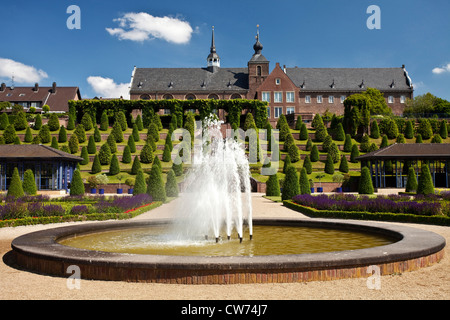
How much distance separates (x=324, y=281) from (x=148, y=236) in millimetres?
6190

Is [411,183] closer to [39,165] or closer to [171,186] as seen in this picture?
[171,186]

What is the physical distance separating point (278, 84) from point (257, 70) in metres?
4.91

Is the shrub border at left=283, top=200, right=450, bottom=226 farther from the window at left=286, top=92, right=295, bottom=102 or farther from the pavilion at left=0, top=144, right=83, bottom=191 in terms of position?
the window at left=286, top=92, right=295, bottom=102

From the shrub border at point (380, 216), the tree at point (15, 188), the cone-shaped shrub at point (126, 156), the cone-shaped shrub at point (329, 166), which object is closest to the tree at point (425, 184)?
the shrub border at point (380, 216)

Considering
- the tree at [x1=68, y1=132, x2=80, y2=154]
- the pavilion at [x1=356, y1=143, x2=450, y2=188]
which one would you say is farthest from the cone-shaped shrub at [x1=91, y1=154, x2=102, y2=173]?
the pavilion at [x1=356, y1=143, x2=450, y2=188]

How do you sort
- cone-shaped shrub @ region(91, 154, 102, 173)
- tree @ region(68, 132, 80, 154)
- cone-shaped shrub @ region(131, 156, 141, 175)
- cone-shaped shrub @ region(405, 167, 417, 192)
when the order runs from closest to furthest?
cone-shaped shrub @ region(405, 167, 417, 192) → cone-shaped shrub @ region(131, 156, 141, 175) → cone-shaped shrub @ region(91, 154, 102, 173) → tree @ region(68, 132, 80, 154)

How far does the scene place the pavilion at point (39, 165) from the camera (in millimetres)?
31922

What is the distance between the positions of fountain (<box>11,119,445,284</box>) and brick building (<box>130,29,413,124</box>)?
178ft

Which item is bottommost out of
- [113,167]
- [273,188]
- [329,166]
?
[273,188]

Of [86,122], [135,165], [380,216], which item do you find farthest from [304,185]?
[86,122]

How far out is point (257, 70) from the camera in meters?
67.5

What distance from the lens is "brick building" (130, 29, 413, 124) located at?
65500 mm
